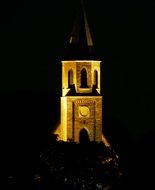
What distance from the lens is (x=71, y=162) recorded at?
7694 centimetres

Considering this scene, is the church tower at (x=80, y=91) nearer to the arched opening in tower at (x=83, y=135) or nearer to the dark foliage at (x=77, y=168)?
the arched opening in tower at (x=83, y=135)

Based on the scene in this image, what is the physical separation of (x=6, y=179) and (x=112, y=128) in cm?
2278

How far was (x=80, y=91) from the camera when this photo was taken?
8956cm

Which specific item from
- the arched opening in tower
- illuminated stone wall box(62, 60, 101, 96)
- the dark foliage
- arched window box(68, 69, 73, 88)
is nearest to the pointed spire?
illuminated stone wall box(62, 60, 101, 96)

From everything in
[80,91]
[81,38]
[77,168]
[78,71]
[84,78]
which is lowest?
[77,168]

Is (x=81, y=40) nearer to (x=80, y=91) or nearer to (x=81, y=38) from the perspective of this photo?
(x=81, y=38)

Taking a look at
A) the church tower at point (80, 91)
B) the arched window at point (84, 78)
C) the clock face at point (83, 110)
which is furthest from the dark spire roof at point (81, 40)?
the clock face at point (83, 110)

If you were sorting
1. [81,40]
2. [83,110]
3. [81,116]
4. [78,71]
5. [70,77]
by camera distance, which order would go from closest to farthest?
[78,71] → [83,110] → [81,116] → [70,77] → [81,40]

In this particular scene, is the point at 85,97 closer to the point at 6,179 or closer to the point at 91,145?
the point at 91,145

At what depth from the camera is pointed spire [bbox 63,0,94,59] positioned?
8988 cm

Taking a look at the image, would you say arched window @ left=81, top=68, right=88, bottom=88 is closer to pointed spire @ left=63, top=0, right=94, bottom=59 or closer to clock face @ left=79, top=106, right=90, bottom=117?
pointed spire @ left=63, top=0, right=94, bottom=59

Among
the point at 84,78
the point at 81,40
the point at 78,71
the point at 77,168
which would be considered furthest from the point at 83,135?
Result: the point at 77,168

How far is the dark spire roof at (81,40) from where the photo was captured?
89.8m

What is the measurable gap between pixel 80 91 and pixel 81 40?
3136 millimetres
